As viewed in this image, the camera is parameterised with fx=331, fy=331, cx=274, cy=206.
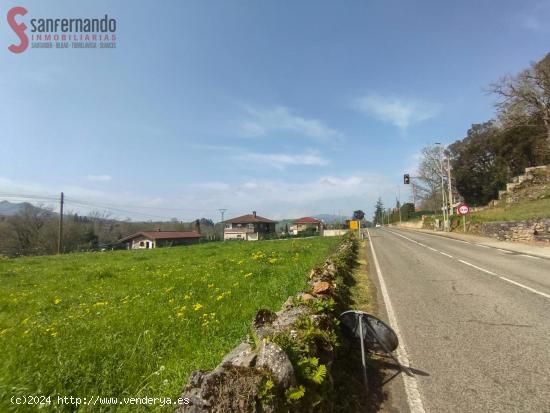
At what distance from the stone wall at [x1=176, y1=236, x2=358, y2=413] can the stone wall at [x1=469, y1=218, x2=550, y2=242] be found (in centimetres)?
2278

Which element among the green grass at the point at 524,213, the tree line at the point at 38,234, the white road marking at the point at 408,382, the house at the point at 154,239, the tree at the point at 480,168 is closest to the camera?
the white road marking at the point at 408,382

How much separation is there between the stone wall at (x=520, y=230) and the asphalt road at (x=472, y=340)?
43.0ft

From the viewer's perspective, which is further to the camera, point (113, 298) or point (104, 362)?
point (113, 298)

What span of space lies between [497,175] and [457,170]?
7.91 m

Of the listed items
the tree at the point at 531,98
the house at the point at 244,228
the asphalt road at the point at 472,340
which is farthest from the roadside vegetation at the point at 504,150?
the house at the point at 244,228

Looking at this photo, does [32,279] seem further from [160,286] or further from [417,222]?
[417,222]

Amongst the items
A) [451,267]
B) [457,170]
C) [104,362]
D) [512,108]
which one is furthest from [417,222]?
[104,362]

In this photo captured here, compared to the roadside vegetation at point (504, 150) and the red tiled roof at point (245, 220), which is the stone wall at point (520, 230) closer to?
the roadside vegetation at point (504, 150)

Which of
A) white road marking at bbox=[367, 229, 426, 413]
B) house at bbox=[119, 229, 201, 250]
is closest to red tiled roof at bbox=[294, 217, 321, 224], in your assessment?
house at bbox=[119, 229, 201, 250]

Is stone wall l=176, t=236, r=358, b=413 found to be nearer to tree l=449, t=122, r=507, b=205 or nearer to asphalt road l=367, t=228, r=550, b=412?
asphalt road l=367, t=228, r=550, b=412

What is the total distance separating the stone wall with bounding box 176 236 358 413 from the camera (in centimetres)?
255

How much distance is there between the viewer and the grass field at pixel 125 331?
3564 mm

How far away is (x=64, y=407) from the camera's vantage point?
307 cm

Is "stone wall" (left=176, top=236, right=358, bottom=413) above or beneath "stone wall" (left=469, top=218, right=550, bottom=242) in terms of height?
beneath
